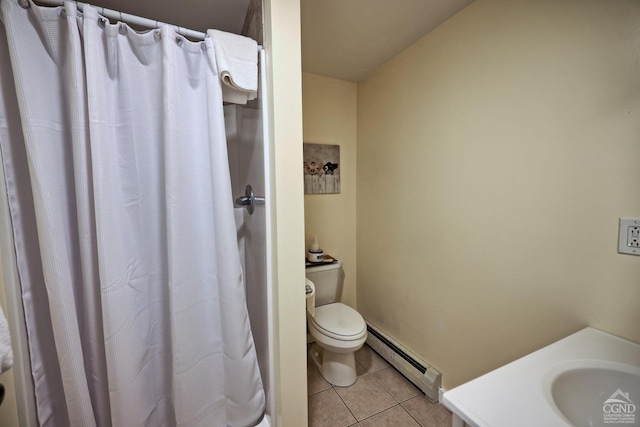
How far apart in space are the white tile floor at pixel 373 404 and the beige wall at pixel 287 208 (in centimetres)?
49

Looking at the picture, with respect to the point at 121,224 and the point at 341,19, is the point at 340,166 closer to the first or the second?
the point at 341,19

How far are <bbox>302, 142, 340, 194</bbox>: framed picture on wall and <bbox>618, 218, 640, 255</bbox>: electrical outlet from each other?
1.64 m

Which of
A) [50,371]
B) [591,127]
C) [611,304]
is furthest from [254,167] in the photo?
[611,304]

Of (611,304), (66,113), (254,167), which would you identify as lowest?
(611,304)

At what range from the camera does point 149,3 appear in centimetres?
128

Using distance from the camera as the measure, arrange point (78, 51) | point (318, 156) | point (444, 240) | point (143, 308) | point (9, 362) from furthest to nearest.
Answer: point (318, 156) → point (444, 240) → point (143, 308) → point (78, 51) → point (9, 362)

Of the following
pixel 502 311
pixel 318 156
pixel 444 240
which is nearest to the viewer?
pixel 502 311

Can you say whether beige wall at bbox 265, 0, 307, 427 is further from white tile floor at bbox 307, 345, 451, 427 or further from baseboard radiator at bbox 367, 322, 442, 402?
baseboard radiator at bbox 367, 322, 442, 402

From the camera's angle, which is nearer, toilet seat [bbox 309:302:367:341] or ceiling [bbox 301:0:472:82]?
ceiling [bbox 301:0:472:82]

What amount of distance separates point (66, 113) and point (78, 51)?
219 mm

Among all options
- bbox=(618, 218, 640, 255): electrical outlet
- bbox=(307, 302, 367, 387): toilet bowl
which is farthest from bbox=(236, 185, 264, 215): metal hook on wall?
bbox=(618, 218, 640, 255): electrical outlet

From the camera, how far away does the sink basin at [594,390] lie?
2.27 feet

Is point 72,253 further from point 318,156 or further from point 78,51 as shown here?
point 318,156

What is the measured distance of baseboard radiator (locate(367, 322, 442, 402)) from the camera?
1557 mm
